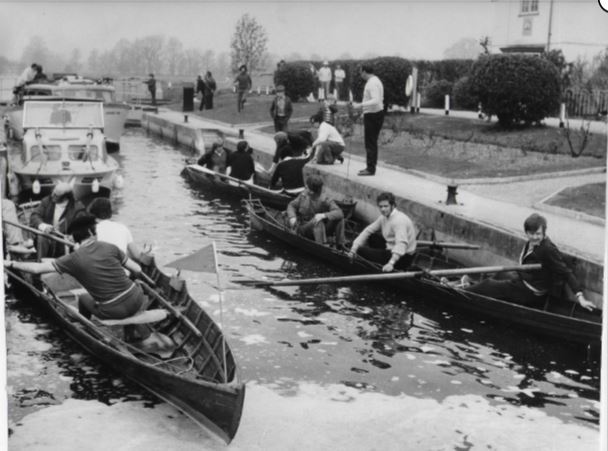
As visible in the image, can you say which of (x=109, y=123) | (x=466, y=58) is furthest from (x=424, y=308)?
(x=466, y=58)

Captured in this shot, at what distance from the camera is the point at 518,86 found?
2072cm

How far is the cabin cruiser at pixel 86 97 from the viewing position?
25672 mm

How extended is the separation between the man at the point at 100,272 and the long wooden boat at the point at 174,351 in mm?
248

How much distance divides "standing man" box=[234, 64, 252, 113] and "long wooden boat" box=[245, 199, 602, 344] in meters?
9.77

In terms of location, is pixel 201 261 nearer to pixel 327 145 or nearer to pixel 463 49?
pixel 327 145

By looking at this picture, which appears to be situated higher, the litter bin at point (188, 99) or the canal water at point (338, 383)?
the litter bin at point (188, 99)

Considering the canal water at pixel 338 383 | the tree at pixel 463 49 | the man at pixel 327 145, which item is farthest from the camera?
the man at pixel 327 145

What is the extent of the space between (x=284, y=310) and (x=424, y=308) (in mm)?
1904

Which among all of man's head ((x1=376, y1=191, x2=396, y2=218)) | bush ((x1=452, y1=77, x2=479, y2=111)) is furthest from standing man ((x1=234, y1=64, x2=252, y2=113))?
man's head ((x1=376, y1=191, x2=396, y2=218))

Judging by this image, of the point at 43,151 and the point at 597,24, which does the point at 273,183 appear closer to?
the point at 43,151

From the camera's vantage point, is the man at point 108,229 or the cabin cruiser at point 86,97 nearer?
the man at point 108,229

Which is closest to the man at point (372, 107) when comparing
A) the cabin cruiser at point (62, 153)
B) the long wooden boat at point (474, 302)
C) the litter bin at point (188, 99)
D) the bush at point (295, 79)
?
the long wooden boat at point (474, 302)

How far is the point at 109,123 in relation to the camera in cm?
2805

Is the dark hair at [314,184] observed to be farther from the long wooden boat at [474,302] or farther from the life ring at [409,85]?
the life ring at [409,85]
